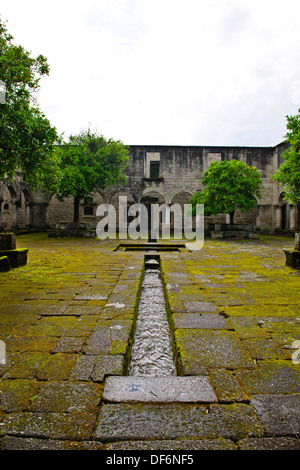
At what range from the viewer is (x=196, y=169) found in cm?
2145

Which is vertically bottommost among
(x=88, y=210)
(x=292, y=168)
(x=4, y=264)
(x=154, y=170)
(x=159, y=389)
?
(x=159, y=389)

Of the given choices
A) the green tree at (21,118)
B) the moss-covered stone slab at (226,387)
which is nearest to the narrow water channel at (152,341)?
the moss-covered stone slab at (226,387)

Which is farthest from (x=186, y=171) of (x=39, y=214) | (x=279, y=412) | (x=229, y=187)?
(x=279, y=412)

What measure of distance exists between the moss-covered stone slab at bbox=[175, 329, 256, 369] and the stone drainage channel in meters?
0.22

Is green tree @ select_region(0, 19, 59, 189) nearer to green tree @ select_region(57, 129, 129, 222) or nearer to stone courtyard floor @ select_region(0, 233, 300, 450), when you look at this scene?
stone courtyard floor @ select_region(0, 233, 300, 450)

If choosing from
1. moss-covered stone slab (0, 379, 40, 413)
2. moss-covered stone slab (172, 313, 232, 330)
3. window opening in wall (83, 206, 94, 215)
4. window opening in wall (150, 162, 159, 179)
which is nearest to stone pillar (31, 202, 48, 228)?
window opening in wall (83, 206, 94, 215)

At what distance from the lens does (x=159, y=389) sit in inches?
77.4

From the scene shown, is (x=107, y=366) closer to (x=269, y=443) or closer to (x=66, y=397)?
(x=66, y=397)

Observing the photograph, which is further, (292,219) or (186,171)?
(186,171)

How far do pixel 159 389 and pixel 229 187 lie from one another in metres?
14.2

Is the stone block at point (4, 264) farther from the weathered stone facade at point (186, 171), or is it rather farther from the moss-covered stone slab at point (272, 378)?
the weathered stone facade at point (186, 171)

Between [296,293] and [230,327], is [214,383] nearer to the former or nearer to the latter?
[230,327]

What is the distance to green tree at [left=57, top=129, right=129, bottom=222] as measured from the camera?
14258mm

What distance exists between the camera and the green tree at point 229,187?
1513cm
